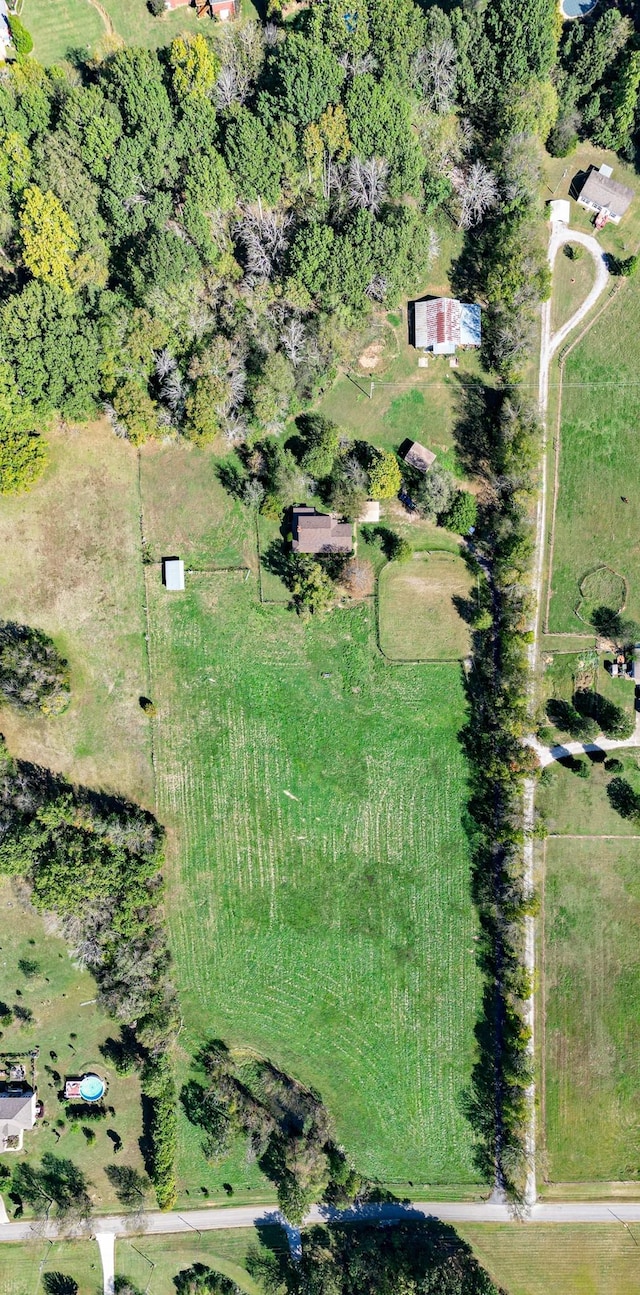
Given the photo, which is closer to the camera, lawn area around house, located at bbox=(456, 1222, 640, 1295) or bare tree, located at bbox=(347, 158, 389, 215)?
bare tree, located at bbox=(347, 158, 389, 215)

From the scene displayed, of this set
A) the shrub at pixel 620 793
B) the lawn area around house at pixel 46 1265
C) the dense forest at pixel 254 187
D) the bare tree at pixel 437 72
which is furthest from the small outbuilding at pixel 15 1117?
the bare tree at pixel 437 72

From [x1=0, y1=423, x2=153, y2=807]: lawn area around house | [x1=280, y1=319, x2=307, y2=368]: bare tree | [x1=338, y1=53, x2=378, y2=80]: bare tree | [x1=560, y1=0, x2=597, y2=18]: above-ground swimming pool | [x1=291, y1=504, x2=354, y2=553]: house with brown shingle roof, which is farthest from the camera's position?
[x1=0, y1=423, x2=153, y2=807]: lawn area around house

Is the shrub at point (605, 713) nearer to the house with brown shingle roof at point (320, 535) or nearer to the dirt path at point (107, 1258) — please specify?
the house with brown shingle roof at point (320, 535)

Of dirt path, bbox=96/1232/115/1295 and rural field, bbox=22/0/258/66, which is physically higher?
rural field, bbox=22/0/258/66

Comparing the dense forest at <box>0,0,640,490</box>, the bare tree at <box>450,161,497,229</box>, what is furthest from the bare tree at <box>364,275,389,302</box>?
the bare tree at <box>450,161,497,229</box>

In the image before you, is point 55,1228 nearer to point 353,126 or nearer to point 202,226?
point 202,226

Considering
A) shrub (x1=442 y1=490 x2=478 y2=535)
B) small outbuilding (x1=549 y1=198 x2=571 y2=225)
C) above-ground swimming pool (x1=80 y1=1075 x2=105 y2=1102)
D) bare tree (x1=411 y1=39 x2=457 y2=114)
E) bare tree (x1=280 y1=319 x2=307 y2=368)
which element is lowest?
above-ground swimming pool (x1=80 y1=1075 x2=105 y2=1102)

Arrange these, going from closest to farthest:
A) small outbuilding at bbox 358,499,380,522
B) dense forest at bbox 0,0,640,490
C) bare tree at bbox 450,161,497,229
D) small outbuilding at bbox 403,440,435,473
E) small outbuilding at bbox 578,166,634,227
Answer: dense forest at bbox 0,0,640,490 → bare tree at bbox 450,161,497,229 → small outbuilding at bbox 578,166,634,227 → small outbuilding at bbox 403,440,435,473 → small outbuilding at bbox 358,499,380,522

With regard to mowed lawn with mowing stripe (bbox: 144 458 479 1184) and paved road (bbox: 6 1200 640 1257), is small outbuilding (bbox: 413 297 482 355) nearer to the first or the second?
mowed lawn with mowing stripe (bbox: 144 458 479 1184)
